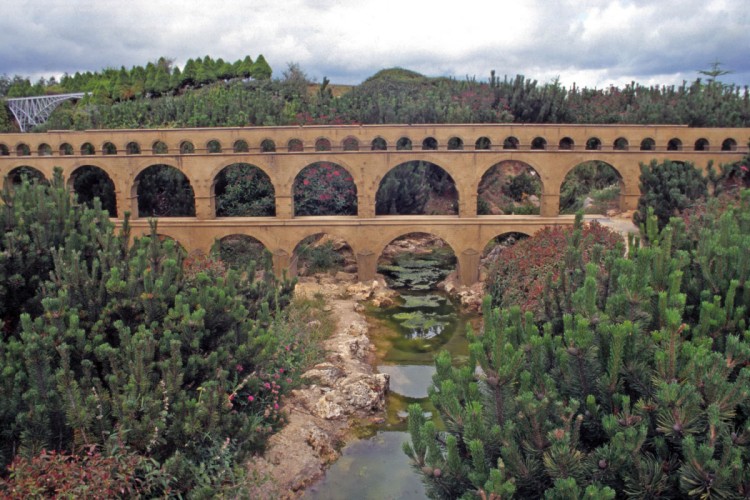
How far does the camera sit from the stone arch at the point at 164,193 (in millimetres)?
22656

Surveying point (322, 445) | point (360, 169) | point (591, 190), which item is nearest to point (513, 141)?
point (360, 169)

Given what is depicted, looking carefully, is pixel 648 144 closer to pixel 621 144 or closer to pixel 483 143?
pixel 621 144

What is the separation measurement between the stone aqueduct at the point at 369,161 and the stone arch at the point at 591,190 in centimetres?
421

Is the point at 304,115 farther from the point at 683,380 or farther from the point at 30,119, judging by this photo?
the point at 683,380

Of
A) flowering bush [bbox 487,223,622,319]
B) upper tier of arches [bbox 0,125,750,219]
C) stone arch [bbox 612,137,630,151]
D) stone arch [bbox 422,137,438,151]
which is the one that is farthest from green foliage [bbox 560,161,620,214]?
flowering bush [bbox 487,223,622,319]

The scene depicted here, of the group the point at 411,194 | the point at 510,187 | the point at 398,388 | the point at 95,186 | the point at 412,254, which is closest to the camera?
the point at 398,388

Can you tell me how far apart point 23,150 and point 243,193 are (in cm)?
761

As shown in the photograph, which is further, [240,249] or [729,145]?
[240,249]

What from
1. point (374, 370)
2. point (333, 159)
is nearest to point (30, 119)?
point (333, 159)

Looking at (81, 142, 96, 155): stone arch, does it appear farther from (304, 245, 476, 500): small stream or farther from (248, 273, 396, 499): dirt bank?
(304, 245, 476, 500): small stream

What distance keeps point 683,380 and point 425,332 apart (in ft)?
40.1

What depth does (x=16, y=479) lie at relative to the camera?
5.18 meters

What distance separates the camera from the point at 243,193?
22.8 metres

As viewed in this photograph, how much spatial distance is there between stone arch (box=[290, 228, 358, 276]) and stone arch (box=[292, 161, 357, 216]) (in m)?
1.24
